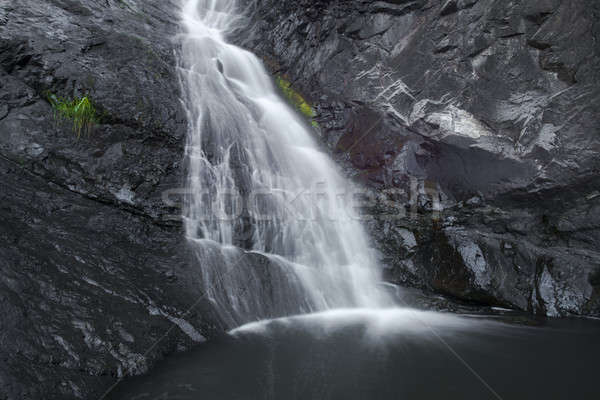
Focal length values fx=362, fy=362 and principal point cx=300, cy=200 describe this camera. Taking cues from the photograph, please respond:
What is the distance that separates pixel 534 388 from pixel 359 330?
214 cm

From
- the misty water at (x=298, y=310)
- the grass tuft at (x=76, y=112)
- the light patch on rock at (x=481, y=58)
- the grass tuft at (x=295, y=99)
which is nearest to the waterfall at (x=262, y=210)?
the misty water at (x=298, y=310)

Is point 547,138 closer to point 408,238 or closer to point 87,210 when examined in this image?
point 408,238

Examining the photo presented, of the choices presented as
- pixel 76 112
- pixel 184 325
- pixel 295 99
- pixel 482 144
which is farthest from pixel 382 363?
pixel 295 99

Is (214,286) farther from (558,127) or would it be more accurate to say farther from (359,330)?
(558,127)

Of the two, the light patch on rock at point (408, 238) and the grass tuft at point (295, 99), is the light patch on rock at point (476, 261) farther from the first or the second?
the grass tuft at point (295, 99)

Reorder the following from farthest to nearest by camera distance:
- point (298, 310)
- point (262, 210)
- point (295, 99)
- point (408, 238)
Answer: point (295, 99) < point (408, 238) < point (262, 210) < point (298, 310)

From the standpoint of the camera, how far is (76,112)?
580 cm

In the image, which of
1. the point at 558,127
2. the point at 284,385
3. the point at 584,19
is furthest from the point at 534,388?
the point at 584,19

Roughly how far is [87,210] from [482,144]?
710 cm

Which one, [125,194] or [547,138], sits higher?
[547,138]

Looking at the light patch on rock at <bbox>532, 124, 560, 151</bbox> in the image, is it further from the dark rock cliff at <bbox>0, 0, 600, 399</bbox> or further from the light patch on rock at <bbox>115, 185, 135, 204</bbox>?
the light patch on rock at <bbox>115, 185, 135, 204</bbox>

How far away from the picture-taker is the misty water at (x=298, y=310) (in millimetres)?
3674

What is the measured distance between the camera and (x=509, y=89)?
7.24 m

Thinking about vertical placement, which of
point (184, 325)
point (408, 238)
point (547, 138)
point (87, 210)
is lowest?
point (184, 325)
